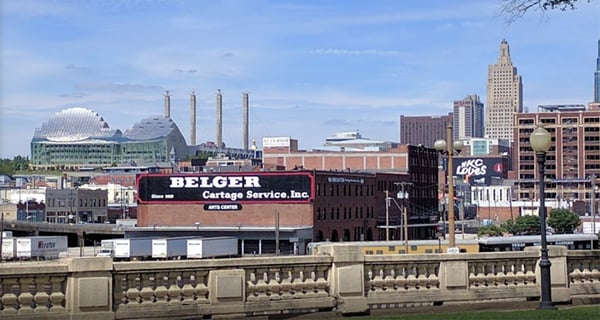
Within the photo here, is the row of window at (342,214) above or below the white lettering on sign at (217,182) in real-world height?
A: below

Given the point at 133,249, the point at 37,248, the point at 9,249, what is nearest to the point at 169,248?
the point at 133,249

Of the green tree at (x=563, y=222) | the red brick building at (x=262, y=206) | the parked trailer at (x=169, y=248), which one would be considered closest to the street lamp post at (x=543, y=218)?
the parked trailer at (x=169, y=248)

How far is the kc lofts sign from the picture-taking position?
12681 centimetres

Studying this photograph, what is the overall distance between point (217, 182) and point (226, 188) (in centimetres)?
124

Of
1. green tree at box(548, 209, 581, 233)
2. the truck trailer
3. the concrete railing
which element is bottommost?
the truck trailer

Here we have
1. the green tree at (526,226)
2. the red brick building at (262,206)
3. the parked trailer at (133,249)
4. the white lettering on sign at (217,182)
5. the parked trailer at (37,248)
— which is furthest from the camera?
the green tree at (526,226)

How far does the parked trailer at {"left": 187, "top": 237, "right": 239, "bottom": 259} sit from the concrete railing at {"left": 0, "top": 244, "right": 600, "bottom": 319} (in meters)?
74.8

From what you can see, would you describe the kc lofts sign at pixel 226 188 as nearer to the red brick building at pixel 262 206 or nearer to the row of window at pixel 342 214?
the red brick building at pixel 262 206

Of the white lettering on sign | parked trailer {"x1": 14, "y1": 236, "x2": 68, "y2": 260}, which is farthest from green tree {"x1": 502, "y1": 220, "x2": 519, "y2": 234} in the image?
parked trailer {"x1": 14, "y1": 236, "x2": 68, "y2": 260}

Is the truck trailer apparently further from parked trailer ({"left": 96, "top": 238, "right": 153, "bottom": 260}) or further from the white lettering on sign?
the white lettering on sign

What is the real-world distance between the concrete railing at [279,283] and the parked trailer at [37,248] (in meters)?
103

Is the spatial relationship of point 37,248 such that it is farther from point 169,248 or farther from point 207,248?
point 207,248

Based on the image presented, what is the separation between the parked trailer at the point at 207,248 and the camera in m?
101

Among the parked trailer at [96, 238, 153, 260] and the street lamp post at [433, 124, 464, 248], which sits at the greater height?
the street lamp post at [433, 124, 464, 248]
